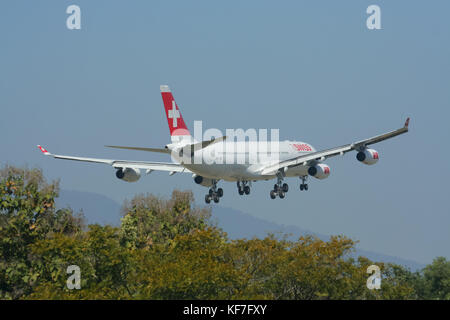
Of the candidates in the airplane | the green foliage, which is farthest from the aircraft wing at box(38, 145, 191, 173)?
the green foliage

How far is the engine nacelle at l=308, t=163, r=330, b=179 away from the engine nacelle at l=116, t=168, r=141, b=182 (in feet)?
55.1

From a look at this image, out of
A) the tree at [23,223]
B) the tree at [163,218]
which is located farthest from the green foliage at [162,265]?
the tree at [163,218]

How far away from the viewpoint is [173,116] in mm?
78000

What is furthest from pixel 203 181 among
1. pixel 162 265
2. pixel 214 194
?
pixel 162 265

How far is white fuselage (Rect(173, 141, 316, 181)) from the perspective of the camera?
7631cm

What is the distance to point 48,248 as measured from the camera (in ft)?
247

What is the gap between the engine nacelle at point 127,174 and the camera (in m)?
83.2

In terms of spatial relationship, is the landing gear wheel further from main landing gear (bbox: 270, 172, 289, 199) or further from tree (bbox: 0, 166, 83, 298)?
tree (bbox: 0, 166, 83, 298)

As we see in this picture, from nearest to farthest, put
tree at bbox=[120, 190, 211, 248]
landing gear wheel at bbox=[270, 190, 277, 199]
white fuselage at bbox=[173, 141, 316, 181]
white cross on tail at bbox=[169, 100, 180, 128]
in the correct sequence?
1. white fuselage at bbox=[173, 141, 316, 181]
2. white cross on tail at bbox=[169, 100, 180, 128]
3. landing gear wheel at bbox=[270, 190, 277, 199]
4. tree at bbox=[120, 190, 211, 248]

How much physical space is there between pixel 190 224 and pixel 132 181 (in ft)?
117

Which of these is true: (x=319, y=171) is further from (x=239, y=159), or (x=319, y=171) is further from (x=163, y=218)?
(x=163, y=218)

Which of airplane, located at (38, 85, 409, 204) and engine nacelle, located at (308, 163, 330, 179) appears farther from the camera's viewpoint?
engine nacelle, located at (308, 163, 330, 179)
